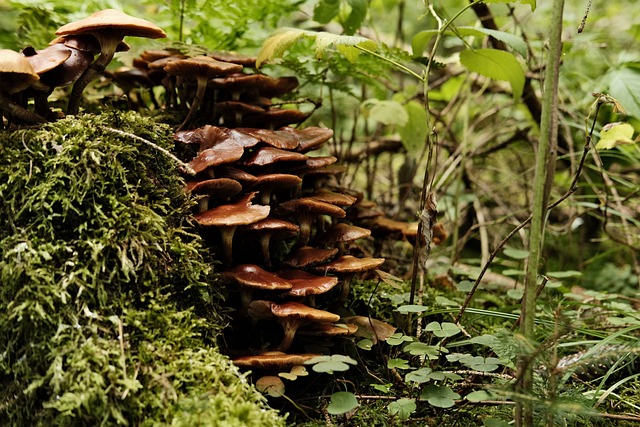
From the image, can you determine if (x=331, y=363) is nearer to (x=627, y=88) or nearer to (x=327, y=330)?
(x=327, y=330)

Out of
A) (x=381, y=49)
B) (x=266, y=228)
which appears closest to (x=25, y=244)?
(x=266, y=228)

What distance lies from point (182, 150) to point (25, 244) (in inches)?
36.2

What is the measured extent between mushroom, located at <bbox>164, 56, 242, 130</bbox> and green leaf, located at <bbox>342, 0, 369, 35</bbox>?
904 mm

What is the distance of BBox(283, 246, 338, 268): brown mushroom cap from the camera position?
2.21 m

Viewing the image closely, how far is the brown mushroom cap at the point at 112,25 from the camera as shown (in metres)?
1.84

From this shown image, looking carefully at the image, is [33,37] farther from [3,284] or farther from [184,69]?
[3,284]

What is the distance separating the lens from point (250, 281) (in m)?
1.98

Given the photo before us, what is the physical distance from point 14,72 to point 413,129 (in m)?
2.63

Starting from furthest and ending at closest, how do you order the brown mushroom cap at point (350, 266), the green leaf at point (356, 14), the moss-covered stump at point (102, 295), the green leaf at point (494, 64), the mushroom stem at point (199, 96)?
the green leaf at point (356, 14) < the green leaf at point (494, 64) < the mushroom stem at point (199, 96) < the brown mushroom cap at point (350, 266) < the moss-covered stump at point (102, 295)

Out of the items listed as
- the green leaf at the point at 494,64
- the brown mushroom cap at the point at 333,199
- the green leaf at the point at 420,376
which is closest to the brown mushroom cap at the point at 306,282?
the brown mushroom cap at the point at 333,199

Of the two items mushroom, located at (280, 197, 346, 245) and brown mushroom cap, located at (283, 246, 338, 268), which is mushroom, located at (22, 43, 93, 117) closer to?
mushroom, located at (280, 197, 346, 245)

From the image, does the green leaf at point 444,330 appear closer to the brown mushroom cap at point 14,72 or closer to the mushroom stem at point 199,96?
the mushroom stem at point 199,96

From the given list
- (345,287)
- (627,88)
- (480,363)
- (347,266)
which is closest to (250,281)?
(347,266)

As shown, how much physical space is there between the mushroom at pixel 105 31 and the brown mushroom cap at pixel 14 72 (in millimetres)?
243
